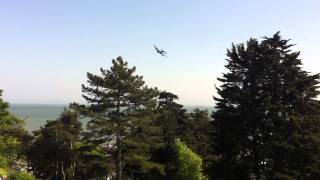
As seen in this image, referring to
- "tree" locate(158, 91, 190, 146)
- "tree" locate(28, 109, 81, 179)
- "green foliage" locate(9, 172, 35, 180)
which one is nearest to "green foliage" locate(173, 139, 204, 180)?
"tree" locate(158, 91, 190, 146)

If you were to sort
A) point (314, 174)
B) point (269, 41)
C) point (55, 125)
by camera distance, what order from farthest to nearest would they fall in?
point (55, 125), point (269, 41), point (314, 174)

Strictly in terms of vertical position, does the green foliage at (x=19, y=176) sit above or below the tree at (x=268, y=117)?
below

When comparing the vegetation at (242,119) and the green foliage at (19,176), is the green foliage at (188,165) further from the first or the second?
the green foliage at (19,176)

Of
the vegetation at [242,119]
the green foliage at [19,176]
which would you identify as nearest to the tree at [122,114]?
the vegetation at [242,119]

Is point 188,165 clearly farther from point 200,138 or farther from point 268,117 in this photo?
point 268,117

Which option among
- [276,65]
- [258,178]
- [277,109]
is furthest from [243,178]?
[276,65]

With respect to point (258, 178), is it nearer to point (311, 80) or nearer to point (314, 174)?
point (314, 174)

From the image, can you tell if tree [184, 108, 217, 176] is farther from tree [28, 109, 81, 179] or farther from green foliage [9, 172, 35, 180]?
green foliage [9, 172, 35, 180]
